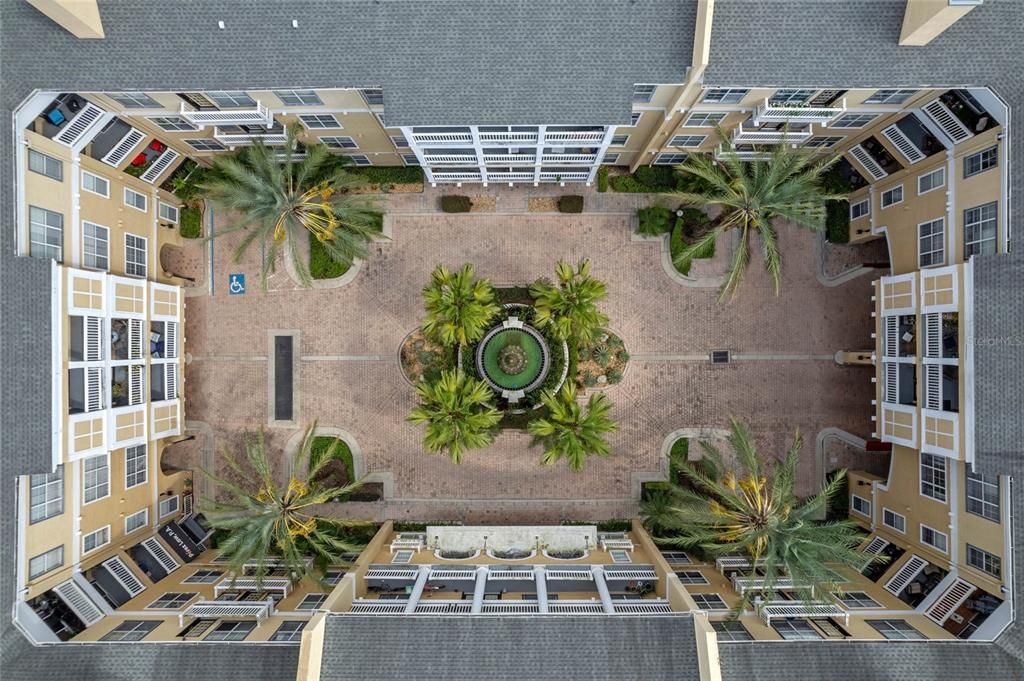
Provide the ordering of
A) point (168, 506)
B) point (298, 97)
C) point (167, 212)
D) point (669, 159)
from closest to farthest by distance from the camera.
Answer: point (298, 97)
point (669, 159)
point (168, 506)
point (167, 212)

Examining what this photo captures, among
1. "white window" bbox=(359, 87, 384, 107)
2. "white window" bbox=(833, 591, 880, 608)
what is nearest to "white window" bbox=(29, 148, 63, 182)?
"white window" bbox=(359, 87, 384, 107)

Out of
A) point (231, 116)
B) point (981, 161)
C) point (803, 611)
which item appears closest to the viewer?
point (981, 161)

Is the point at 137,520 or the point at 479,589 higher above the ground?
the point at 137,520

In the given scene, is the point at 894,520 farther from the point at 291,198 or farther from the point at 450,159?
the point at 291,198

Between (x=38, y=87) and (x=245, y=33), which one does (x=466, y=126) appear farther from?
(x=38, y=87)

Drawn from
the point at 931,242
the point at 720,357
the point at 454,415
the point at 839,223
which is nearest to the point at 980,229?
the point at 931,242

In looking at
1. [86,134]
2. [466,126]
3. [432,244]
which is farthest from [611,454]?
[86,134]

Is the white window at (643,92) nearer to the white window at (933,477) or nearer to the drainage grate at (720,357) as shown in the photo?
the drainage grate at (720,357)
